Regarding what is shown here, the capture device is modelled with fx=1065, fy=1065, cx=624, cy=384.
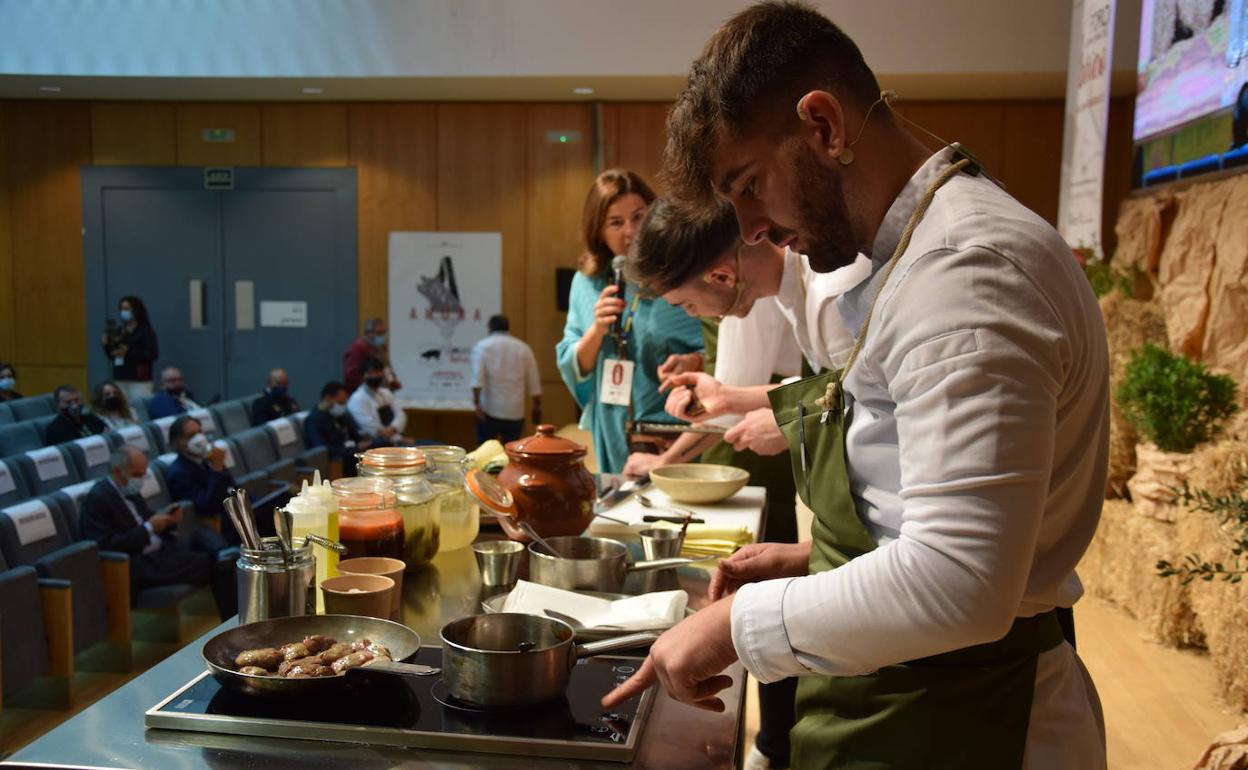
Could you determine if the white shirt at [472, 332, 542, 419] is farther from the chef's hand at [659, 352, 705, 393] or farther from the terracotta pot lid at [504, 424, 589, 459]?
the terracotta pot lid at [504, 424, 589, 459]

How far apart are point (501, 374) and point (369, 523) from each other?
667 cm

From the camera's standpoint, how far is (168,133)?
976 centimetres

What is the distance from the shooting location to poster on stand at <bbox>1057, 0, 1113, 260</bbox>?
15.4 feet

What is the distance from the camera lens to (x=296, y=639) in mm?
1289

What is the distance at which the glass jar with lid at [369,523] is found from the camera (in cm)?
162

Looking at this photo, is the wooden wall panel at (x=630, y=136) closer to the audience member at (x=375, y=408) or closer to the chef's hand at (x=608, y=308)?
the audience member at (x=375, y=408)

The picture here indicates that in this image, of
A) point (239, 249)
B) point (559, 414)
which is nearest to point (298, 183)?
point (239, 249)

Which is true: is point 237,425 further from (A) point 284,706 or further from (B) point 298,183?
(A) point 284,706

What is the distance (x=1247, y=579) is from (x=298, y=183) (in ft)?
27.4

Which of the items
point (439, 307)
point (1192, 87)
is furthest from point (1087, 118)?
point (439, 307)

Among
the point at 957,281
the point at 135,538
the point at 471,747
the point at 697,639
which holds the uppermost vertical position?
the point at 957,281

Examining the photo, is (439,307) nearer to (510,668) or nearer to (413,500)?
(413,500)

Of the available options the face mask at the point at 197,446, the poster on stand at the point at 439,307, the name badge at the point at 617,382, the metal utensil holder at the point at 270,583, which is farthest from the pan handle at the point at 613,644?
the poster on stand at the point at 439,307

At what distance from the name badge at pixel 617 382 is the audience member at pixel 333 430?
349 cm
